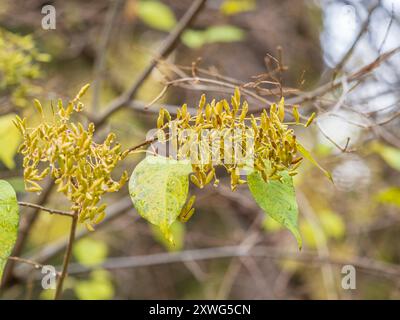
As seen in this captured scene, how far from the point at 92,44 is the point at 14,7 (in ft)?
2.16

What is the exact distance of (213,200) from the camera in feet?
7.73

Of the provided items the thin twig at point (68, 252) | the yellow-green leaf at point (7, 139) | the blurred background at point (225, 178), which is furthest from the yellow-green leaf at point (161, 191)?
the yellow-green leaf at point (7, 139)

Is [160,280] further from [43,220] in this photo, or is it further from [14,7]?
[14,7]

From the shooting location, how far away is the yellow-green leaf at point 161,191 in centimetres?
59

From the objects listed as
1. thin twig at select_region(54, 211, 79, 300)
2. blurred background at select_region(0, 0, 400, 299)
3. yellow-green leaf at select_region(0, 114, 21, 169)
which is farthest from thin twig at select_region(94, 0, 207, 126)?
thin twig at select_region(54, 211, 79, 300)

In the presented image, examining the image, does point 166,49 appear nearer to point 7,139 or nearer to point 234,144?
point 7,139

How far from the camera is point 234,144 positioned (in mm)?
605

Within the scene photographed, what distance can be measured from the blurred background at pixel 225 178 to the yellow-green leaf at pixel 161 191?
1.49 feet

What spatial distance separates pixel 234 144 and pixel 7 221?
0.28m

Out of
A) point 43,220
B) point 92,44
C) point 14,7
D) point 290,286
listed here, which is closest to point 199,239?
point 290,286

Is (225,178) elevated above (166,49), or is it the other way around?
(225,178)

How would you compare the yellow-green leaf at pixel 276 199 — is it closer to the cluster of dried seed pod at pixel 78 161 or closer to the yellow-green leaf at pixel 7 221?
the cluster of dried seed pod at pixel 78 161

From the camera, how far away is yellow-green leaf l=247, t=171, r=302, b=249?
0.61 meters

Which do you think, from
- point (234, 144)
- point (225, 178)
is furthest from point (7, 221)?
point (225, 178)
